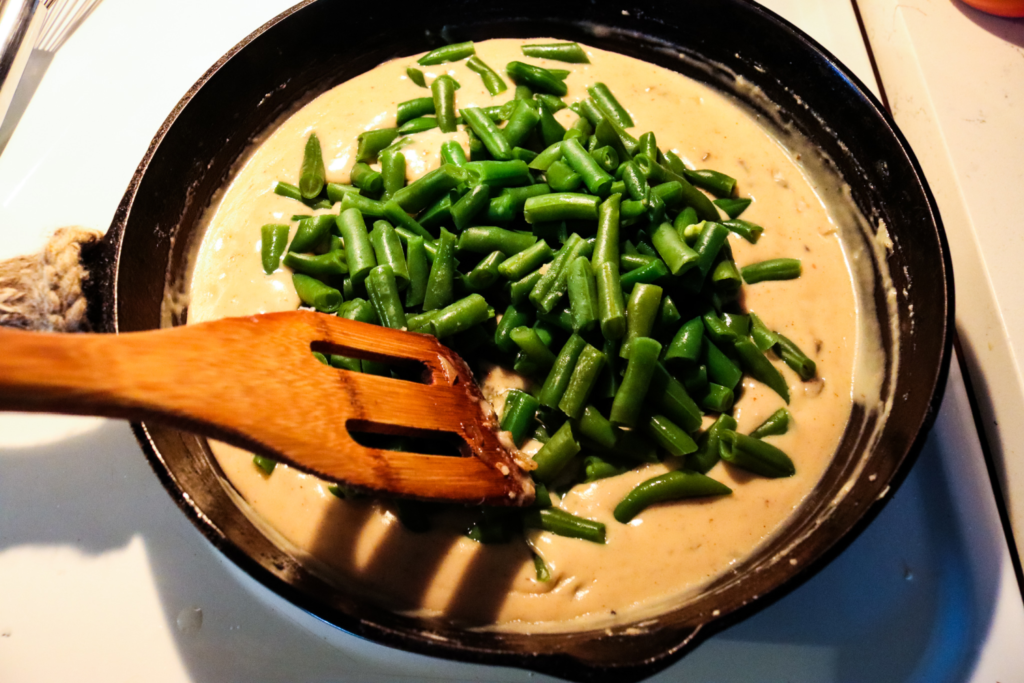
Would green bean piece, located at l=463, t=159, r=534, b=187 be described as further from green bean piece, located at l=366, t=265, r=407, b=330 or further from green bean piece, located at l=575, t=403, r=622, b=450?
green bean piece, located at l=575, t=403, r=622, b=450

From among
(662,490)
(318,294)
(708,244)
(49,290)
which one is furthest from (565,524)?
(49,290)

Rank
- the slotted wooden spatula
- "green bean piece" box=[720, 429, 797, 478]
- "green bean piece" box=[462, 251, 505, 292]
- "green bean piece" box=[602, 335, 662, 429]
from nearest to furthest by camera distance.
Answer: the slotted wooden spatula, "green bean piece" box=[602, 335, 662, 429], "green bean piece" box=[720, 429, 797, 478], "green bean piece" box=[462, 251, 505, 292]

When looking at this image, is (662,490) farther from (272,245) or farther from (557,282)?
(272,245)

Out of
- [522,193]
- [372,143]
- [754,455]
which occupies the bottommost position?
[754,455]

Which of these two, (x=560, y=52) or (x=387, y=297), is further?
(x=560, y=52)

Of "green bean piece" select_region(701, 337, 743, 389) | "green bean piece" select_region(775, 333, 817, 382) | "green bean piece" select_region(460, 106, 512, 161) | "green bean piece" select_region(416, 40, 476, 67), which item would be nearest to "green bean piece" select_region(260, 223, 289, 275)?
"green bean piece" select_region(460, 106, 512, 161)

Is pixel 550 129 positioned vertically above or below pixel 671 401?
above
